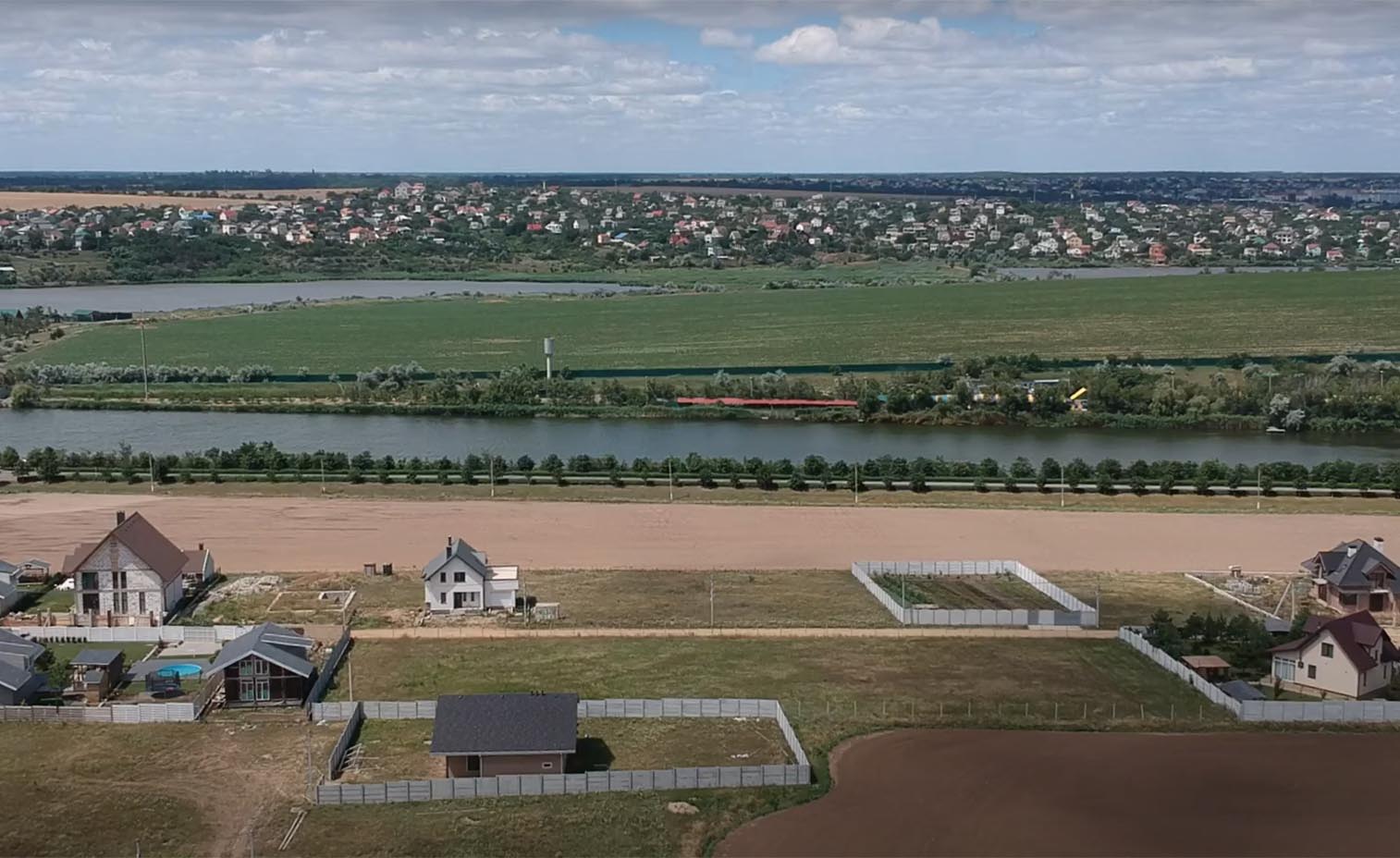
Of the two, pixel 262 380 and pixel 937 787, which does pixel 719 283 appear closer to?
pixel 262 380

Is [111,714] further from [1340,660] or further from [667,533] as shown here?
[1340,660]

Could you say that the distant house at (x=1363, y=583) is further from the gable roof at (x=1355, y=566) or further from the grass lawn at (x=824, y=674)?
the grass lawn at (x=824, y=674)

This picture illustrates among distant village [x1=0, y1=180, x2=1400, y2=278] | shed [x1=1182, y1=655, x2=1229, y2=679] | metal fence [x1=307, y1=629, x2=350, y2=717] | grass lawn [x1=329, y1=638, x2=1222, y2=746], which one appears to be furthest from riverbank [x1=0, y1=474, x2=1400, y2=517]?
distant village [x1=0, y1=180, x2=1400, y2=278]

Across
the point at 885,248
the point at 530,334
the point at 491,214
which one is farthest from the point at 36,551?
the point at 491,214

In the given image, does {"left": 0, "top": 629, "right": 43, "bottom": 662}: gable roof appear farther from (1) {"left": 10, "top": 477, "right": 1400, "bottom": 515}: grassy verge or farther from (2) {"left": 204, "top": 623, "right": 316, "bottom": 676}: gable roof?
(1) {"left": 10, "top": 477, "right": 1400, "bottom": 515}: grassy verge

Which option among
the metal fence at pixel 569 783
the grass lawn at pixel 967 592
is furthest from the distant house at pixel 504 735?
the grass lawn at pixel 967 592

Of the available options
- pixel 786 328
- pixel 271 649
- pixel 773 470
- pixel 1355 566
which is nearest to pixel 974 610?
pixel 1355 566
